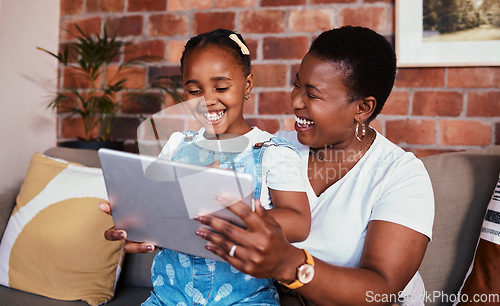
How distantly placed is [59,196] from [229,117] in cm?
79

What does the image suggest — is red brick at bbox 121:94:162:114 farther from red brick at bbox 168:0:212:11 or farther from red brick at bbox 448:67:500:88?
red brick at bbox 448:67:500:88

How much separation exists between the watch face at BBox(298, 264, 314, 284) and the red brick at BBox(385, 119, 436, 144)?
4.03 feet

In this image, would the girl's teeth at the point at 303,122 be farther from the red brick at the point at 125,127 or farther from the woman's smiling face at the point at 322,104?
the red brick at the point at 125,127

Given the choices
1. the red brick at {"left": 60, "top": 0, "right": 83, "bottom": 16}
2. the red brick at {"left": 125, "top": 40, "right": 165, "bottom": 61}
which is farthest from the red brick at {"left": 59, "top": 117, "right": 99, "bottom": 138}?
the red brick at {"left": 60, "top": 0, "right": 83, "bottom": 16}

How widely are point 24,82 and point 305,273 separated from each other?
6.14 ft

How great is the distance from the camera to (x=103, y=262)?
142 centimetres

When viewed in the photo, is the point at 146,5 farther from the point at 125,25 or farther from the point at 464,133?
the point at 464,133

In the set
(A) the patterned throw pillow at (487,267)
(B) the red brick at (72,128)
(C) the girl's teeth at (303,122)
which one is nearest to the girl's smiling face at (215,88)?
(C) the girl's teeth at (303,122)

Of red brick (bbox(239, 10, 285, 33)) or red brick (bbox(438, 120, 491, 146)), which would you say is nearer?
red brick (bbox(438, 120, 491, 146))

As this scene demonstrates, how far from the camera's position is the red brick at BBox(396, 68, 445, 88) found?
177 centimetres

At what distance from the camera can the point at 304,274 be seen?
73 cm

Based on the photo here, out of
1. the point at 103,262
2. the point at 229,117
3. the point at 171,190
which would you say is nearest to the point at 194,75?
the point at 229,117

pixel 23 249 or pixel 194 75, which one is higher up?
pixel 194 75

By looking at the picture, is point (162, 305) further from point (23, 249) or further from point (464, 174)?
point (464, 174)
